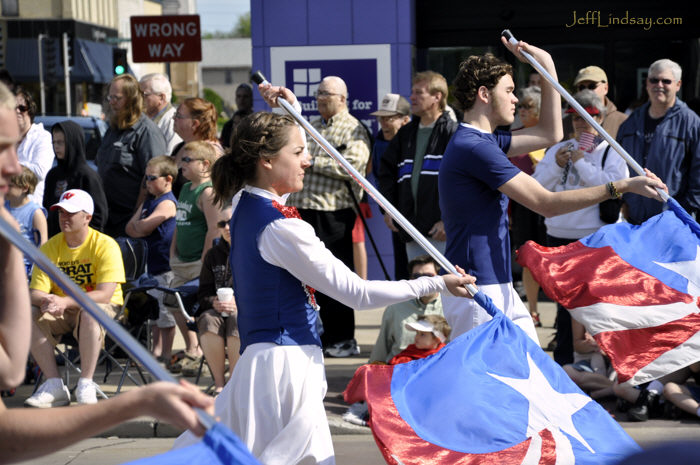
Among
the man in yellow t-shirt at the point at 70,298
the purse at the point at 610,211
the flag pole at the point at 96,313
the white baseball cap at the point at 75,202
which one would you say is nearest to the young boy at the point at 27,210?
the man in yellow t-shirt at the point at 70,298

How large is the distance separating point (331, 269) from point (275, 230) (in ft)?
0.82

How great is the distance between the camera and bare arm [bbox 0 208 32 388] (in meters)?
2.52

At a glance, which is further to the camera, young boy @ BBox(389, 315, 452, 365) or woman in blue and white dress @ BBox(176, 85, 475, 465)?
young boy @ BBox(389, 315, 452, 365)

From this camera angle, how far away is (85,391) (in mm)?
7488

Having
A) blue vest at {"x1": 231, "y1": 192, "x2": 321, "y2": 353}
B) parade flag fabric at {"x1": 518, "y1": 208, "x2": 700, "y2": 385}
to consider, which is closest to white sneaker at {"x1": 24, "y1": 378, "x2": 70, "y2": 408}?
parade flag fabric at {"x1": 518, "y1": 208, "x2": 700, "y2": 385}

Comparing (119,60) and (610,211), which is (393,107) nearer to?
(610,211)

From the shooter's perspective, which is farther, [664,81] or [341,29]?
[341,29]

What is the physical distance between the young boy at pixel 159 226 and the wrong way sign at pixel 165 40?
5665 millimetres

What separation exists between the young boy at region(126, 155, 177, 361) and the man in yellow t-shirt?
754mm

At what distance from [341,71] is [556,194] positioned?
599 centimetres

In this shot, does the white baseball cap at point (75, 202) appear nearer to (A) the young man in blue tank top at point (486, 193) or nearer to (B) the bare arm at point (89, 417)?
(A) the young man in blue tank top at point (486, 193)

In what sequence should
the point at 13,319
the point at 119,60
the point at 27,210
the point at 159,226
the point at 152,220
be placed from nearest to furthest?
the point at 13,319 → the point at 27,210 → the point at 152,220 → the point at 159,226 → the point at 119,60

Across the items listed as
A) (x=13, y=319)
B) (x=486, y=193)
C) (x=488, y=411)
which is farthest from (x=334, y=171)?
(x=13, y=319)

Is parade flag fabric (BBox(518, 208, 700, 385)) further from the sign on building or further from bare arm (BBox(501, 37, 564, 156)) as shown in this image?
the sign on building
